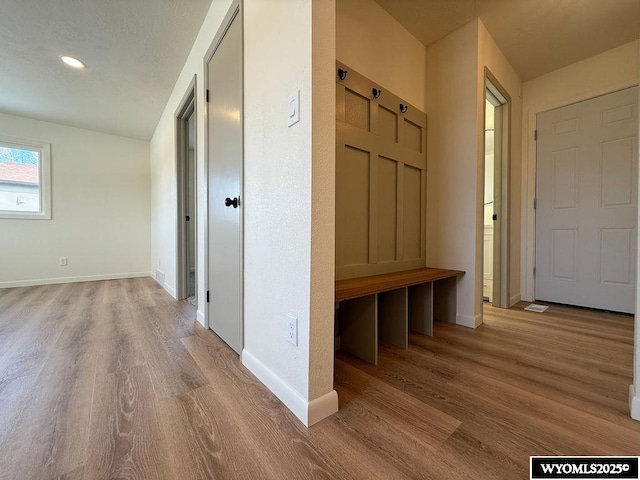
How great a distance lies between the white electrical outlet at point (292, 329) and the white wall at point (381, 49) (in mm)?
1585

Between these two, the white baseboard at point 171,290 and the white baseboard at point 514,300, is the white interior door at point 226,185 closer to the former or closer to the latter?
the white baseboard at point 171,290

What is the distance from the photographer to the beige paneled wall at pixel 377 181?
5.44ft

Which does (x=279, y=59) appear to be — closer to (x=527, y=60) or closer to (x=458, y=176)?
(x=458, y=176)

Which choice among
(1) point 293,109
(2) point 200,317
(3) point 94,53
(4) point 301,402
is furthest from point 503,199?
(3) point 94,53

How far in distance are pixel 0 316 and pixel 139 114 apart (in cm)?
269

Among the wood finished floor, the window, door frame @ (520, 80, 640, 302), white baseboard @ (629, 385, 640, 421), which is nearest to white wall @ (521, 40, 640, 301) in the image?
door frame @ (520, 80, 640, 302)

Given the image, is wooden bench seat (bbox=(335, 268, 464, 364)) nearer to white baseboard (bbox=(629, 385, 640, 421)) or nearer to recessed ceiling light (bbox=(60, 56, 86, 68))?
white baseboard (bbox=(629, 385, 640, 421))

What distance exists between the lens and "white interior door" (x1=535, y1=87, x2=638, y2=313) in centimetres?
236

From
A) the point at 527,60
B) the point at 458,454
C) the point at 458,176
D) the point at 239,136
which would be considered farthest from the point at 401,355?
the point at 527,60

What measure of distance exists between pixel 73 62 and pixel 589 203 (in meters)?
5.06

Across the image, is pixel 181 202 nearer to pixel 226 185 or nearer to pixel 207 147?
pixel 207 147

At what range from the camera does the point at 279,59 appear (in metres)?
1.16

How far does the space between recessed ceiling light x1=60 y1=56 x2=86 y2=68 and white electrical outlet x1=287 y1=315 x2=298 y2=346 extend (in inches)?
124

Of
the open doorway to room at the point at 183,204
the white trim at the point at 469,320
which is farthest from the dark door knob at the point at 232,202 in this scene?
the white trim at the point at 469,320
